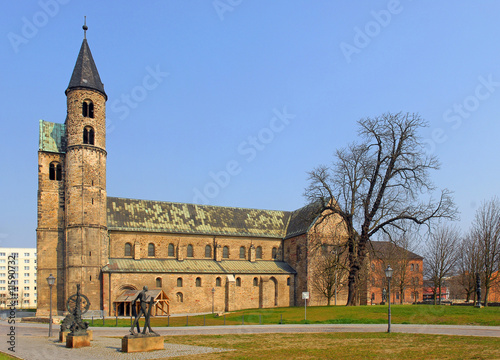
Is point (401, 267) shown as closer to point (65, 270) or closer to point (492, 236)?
point (492, 236)

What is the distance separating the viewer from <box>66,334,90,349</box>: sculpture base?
2147 cm

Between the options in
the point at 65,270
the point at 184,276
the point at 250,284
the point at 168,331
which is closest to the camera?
the point at 168,331

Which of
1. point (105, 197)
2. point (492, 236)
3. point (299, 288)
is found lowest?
point (299, 288)

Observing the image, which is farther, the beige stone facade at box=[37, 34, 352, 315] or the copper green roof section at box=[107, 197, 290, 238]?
the copper green roof section at box=[107, 197, 290, 238]

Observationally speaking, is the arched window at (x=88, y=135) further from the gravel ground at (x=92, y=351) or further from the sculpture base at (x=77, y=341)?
the sculpture base at (x=77, y=341)

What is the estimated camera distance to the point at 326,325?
31.8 m

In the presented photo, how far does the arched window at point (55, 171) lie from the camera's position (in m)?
50.7

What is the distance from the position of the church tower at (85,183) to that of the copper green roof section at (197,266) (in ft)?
6.93

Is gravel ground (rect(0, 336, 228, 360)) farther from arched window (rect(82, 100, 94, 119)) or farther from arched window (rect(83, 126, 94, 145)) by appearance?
arched window (rect(82, 100, 94, 119))

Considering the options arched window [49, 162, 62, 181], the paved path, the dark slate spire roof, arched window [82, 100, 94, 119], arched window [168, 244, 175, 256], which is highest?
the dark slate spire roof

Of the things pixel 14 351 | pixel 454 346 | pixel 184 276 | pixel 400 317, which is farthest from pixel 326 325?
pixel 184 276

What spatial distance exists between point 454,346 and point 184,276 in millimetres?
36141

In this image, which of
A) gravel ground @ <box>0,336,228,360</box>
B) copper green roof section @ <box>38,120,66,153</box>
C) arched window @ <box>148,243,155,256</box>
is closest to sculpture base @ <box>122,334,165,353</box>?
gravel ground @ <box>0,336,228,360</box>

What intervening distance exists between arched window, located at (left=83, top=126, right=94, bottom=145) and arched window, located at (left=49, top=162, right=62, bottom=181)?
16.6 ft
